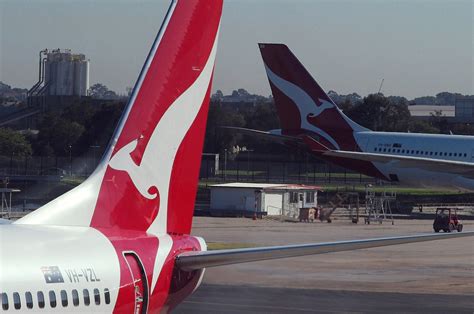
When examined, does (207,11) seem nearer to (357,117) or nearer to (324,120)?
(324,120)

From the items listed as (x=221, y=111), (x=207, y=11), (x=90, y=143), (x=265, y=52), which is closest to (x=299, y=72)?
(x=265, y=52)

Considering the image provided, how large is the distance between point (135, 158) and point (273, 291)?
558 inches

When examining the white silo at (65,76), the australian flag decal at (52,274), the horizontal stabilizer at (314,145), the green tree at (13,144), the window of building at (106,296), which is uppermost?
the white silo at (65,76)

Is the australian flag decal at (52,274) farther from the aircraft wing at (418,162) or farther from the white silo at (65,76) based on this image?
the aircraft wing at (418,162)

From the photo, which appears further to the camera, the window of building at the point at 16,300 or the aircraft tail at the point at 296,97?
the aircraft tail at the point at 296,97

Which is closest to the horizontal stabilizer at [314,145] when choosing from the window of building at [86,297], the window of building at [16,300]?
the window of building at [86,297]

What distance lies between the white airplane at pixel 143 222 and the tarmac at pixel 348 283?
908 centimetres

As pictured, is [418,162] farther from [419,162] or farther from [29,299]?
[29,299]

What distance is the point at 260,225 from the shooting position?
5009 centimetres

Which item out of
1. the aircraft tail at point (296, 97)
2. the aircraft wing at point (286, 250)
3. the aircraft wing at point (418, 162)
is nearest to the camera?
the aircraft wing at point (286, 250)

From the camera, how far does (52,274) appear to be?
8.11 m

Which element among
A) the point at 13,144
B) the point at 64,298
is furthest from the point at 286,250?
the point at 13,144

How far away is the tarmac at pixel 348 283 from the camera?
21578 millimetres

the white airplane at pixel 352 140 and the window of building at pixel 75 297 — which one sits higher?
the white airplane at pixel 352 140
